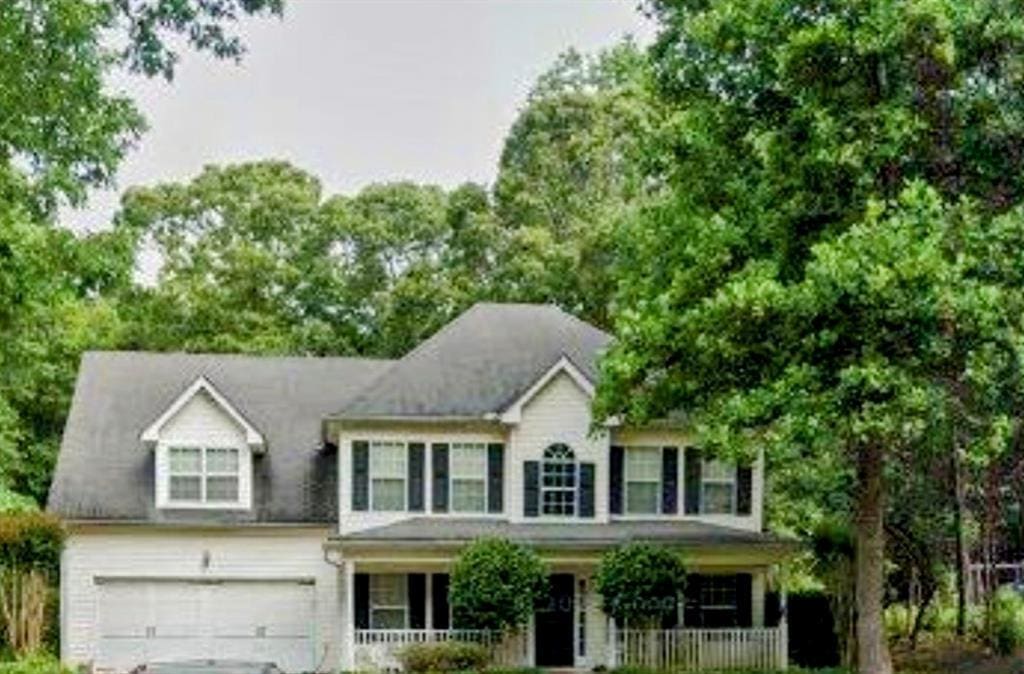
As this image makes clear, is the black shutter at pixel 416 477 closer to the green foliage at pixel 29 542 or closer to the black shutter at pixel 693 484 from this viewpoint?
the black shutter at pixel 693 484

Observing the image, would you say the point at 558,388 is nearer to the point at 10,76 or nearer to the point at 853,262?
the point at 853,262

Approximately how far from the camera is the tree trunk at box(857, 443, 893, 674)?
24766mm

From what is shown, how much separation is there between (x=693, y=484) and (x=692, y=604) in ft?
8.41

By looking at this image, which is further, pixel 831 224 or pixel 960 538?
pixel 960 538

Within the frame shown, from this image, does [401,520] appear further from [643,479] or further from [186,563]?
[643,479]

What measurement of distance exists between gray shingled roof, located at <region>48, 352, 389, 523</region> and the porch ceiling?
2.56 metres

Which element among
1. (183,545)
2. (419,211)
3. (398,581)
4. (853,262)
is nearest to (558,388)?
(398,581)

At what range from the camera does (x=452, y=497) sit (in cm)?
3516

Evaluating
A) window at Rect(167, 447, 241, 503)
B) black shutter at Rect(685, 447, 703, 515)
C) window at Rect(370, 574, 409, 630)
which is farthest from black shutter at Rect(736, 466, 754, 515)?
window at Rect(167, 447, 241, 503)

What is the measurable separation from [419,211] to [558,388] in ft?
68.8

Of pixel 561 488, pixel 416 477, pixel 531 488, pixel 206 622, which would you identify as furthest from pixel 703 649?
pixel 206 622

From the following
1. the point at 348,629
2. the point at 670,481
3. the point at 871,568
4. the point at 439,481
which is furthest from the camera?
the point at 670,481

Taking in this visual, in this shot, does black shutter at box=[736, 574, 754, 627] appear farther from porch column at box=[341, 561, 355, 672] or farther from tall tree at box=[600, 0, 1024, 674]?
tall tree at box=[600, 0, 1024, 674]

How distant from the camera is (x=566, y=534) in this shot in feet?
114
